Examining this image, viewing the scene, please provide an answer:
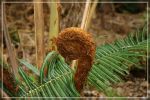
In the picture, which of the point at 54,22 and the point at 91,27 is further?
the point at 91,27

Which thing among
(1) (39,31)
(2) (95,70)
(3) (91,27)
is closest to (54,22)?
(1) (39,31)

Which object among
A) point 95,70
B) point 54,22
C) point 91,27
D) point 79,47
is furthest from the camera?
point 91,27

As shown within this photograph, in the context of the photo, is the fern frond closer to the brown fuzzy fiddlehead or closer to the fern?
the fern

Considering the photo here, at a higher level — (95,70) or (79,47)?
(79,47)

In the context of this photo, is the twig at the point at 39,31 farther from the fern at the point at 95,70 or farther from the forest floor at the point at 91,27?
the forest floor at the point at 91,27

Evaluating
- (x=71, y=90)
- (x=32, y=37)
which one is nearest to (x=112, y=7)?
(x=32, y=37)

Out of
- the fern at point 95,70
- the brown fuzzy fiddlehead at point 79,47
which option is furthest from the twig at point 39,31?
the brown fuzzy fiddlehead at point 79,47

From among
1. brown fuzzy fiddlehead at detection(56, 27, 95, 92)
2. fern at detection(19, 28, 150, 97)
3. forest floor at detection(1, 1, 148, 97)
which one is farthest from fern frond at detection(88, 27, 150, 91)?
forest floor at detection(1, 1, 148, 97)

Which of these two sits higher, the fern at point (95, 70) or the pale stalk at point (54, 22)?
the pale stalk at point (54, 22)

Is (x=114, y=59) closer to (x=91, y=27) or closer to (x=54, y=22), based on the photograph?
(x=54, y=22)
